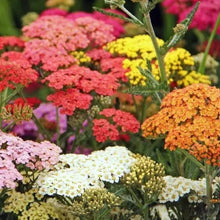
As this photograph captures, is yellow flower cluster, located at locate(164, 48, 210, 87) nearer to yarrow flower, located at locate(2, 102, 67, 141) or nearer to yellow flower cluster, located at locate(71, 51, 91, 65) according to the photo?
yellow flower cluster, located at locate(71, 51, 91, 65)

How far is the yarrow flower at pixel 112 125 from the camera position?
3.69 metres

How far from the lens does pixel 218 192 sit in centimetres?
329

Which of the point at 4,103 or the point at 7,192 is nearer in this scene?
the point at 7,192

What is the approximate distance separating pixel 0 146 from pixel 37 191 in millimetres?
273

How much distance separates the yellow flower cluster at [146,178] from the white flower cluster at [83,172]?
9 centimetres

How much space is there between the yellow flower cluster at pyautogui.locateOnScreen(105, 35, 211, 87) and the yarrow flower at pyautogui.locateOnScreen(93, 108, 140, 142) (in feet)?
0.72

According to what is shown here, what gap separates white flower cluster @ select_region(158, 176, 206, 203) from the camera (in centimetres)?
331

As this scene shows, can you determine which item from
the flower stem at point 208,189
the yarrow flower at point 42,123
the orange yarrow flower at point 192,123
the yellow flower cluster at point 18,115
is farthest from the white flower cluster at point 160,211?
the yarrow flower at point 42,123

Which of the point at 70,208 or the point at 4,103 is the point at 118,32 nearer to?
the point at 4,103

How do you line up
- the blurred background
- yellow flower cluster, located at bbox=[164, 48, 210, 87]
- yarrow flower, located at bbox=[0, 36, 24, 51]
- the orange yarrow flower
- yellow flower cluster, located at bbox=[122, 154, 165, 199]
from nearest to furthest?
the orange yarrow flower
yellow flower cluster, located at bbox=[122, 154, 165, 199]
yellow flower cluster, located at bbox=[164, 48, 210, 87]
yarrow flower, located at bbox=[0, 36, 24, 51]
the blurred background

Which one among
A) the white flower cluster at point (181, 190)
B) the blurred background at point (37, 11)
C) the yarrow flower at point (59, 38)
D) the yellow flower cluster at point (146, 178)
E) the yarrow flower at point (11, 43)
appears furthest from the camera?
the blurred background at point (37, 11)

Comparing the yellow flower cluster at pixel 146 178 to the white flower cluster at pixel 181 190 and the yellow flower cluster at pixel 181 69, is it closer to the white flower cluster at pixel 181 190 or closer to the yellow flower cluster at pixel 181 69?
the white flower cluster at pixel 181 190

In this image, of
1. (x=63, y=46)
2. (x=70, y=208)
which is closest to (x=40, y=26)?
(x=63, y=46)

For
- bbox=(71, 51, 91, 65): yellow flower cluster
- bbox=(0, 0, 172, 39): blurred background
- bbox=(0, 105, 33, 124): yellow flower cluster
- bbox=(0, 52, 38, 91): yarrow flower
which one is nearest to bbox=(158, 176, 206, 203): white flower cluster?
bbox=(0, 105, 33, 124): yellow flower cluster
